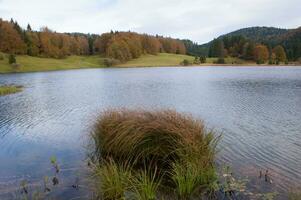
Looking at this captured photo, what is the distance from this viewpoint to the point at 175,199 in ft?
28.4

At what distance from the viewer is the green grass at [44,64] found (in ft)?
307

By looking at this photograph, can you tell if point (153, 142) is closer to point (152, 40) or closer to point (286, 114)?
point (286, 114)

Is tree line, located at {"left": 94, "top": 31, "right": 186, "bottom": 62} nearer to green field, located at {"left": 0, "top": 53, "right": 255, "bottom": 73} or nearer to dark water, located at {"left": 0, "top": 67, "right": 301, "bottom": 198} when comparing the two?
green field, located at {"left": 0, "top": 53, "right": 255, "bottom": 73}

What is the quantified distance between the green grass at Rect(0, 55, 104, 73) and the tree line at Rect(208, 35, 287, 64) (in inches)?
2468

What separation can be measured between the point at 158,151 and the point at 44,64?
103 meters

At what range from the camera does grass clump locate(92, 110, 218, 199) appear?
8844 millimetres

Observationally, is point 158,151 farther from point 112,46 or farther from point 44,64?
point 112,46

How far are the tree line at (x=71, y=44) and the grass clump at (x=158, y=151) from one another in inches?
4313

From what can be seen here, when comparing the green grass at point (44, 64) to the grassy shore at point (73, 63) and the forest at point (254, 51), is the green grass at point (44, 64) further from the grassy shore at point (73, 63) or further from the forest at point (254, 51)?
the forest at point (254, 51)

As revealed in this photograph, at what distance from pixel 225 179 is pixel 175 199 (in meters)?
A: 2.13

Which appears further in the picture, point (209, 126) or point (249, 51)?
point (249, 51)

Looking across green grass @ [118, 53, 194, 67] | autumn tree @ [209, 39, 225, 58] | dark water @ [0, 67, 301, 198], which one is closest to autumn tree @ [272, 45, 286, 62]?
autumn tree @ [209, 39, 225, 58]

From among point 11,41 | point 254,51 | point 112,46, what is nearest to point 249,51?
point 254,51

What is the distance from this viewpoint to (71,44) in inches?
5620
